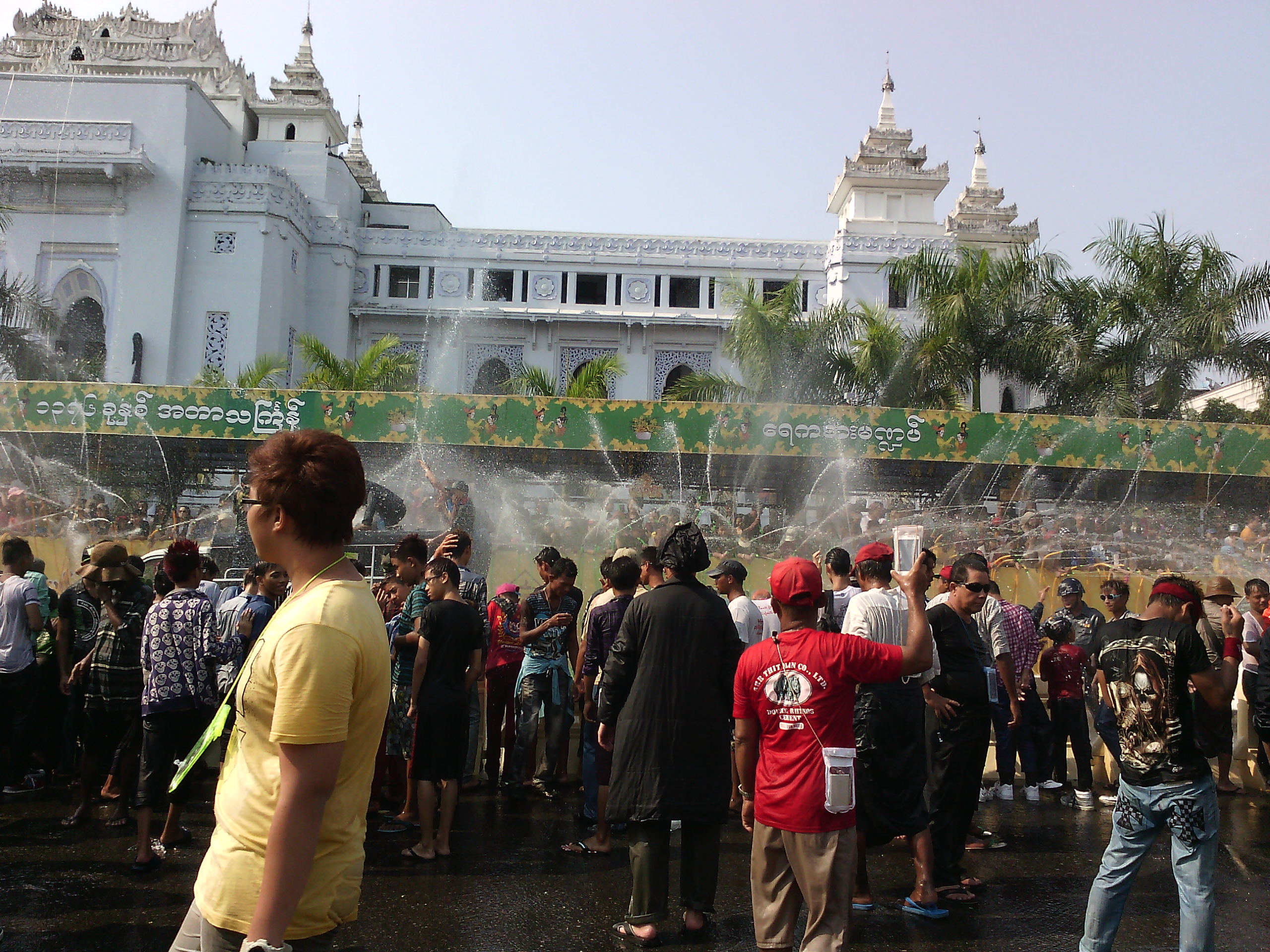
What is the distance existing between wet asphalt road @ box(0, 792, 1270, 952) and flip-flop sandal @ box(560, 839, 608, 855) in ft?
0.26

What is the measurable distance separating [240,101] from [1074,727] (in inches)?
1615

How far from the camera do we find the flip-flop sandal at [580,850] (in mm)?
5508

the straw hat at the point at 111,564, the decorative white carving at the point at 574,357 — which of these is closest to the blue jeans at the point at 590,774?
the straw hat at the point at 111,564

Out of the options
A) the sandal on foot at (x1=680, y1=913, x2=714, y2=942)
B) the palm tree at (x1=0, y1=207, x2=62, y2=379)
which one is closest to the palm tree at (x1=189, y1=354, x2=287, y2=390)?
the palm tree at (x1=0, y1=207, x2=62, y2=379)

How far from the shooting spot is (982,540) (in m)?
14.2

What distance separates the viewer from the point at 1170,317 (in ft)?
60.1

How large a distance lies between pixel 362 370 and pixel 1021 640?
18956mm

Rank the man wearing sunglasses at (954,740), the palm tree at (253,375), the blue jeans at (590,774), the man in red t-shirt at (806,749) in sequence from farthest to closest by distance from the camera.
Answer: the palm tree at (253,375)
the blue jeans at (590,774)
the man wearing sunglasses at (954,740)
the man in red t-shirt at (806,749)

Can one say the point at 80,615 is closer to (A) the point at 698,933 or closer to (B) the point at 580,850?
(B) the point at 580,850

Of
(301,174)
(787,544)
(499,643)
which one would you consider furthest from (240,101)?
(499,643)

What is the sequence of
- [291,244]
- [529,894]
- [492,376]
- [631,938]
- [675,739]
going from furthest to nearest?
[492,376] → [291,244] → [529,894] → [631,938] → [675,739]

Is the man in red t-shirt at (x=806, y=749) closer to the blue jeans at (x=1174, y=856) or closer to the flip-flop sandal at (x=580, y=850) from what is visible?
the blue jeans at (x=1174, y=856)

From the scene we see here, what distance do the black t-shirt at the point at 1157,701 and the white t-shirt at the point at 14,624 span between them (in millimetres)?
5867

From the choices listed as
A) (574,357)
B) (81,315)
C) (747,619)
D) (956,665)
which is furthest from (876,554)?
(81,315)
